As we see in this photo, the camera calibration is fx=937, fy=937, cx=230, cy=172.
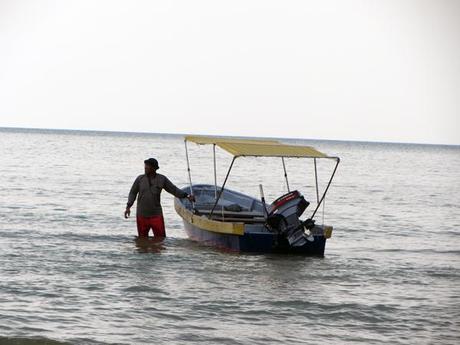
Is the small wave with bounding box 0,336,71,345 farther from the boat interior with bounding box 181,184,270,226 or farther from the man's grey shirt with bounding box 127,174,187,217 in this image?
the boat interior with bounding box 181,184,270,226

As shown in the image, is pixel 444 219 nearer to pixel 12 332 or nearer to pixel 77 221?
pixel 77 221

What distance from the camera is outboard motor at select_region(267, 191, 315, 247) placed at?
15953mm

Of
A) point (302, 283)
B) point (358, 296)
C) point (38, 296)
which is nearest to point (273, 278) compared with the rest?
point (302, 283)

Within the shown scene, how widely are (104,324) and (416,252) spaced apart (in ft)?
32.1

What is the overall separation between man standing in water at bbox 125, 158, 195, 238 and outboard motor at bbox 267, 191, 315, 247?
2.01 metres

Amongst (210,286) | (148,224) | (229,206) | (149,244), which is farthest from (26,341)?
(229,206)

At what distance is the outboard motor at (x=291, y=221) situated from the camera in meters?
16.0

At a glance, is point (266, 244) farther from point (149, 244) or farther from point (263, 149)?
point (149, 244)

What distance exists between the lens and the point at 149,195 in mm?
17141

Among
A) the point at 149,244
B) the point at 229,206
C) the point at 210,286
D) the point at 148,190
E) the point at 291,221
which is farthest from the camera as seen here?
the point at 229,206

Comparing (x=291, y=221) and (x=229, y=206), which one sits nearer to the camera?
Result: (x=291, y=221)

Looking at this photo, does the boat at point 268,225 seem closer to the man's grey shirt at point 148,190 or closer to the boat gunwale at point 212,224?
the boat gunwale at point 212,224

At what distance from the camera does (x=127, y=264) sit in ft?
48.8

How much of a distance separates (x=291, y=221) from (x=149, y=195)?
2806 millimetres
